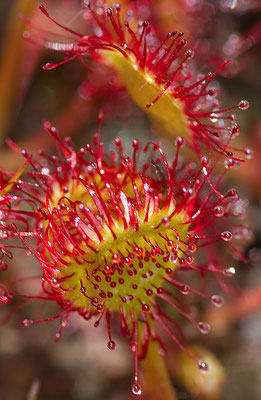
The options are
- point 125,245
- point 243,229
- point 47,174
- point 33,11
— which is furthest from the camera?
point 33,11

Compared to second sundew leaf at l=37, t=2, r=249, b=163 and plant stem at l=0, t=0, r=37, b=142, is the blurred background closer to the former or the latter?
plant stem at l=0, t=0, r=37, b=142

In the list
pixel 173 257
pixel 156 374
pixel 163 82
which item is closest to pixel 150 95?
pixel 163 82

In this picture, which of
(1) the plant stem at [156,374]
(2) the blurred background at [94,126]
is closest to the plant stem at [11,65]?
(2) the blurred background at [94,126]

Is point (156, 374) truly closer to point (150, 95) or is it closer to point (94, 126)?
point (150, 95)

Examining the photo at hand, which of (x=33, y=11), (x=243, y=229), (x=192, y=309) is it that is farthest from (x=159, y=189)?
(x=33, y=11)

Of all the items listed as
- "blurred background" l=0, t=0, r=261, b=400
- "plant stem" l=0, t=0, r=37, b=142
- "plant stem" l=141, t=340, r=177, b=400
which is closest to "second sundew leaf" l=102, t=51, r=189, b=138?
"blurred background" l=0, t=0, r=261, b=400

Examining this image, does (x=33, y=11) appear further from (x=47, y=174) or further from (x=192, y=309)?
(x=192, y=309)

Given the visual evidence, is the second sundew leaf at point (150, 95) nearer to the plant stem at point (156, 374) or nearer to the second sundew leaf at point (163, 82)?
the second sundew leaf at point (163, 82)
